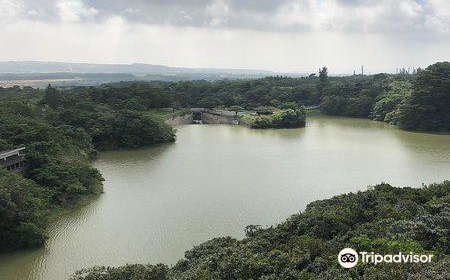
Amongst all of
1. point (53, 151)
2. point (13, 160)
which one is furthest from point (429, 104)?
point (13, 160)

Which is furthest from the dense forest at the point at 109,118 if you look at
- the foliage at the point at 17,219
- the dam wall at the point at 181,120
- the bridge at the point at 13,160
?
the dam wall at the point at 181,120

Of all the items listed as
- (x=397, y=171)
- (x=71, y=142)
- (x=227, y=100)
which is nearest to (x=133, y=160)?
(x=71, y=142)

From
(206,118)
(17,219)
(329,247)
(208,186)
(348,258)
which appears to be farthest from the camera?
(206,118)

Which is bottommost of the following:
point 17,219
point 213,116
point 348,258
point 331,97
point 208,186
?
point 208,186

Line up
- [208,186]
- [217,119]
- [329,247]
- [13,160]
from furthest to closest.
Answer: [217,119] < [208,186] < [13,160] < [329,247]

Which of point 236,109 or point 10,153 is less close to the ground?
point 10,153

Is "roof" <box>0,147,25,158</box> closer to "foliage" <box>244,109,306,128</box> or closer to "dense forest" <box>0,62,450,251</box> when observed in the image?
"dense forest" <box>0,62,450,251</box>

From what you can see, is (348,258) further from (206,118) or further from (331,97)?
(331,97)
